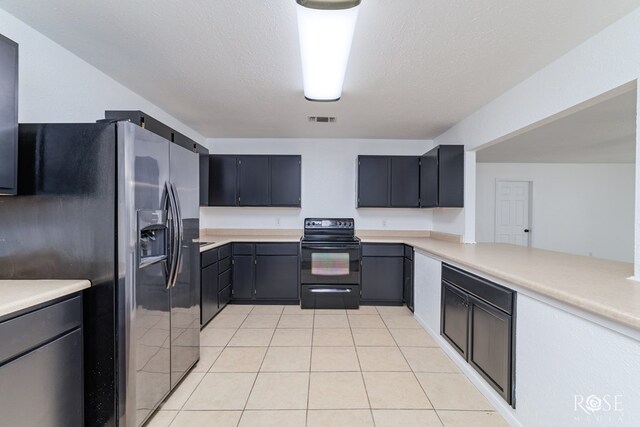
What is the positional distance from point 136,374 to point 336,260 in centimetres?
244

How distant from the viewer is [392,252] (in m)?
3.74

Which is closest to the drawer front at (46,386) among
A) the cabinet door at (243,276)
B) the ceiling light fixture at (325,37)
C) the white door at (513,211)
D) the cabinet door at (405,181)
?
the ceiling light fixture at (325,37)

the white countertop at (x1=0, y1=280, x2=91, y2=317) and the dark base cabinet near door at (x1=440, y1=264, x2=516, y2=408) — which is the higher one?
the white countertop at (x1=0, y1=280, x2=91, y2=317)

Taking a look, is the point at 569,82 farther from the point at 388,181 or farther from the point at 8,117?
the point at 8,117

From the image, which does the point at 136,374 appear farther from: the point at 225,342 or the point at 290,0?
the point at 290,0

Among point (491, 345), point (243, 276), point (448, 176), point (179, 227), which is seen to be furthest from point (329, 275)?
point (179, 227)

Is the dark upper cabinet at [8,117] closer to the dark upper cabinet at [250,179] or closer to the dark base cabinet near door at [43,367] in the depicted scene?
the dark base cabinet near door at [43,367]

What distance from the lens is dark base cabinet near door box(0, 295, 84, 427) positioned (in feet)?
3.60

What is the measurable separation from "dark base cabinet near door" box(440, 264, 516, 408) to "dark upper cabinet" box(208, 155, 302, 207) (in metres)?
2.36

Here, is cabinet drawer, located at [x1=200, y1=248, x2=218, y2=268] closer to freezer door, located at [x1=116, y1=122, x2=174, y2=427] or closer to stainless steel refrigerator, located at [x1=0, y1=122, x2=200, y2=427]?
freezer door, located at [x1=116, y1=122, x2=174, y2=427]

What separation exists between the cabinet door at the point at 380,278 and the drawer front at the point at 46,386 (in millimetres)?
2936

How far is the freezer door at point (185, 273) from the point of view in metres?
1.89

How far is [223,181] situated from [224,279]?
1.38 m

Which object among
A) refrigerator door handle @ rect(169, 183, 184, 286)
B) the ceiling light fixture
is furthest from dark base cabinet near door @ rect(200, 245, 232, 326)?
the ceiling light fixture
